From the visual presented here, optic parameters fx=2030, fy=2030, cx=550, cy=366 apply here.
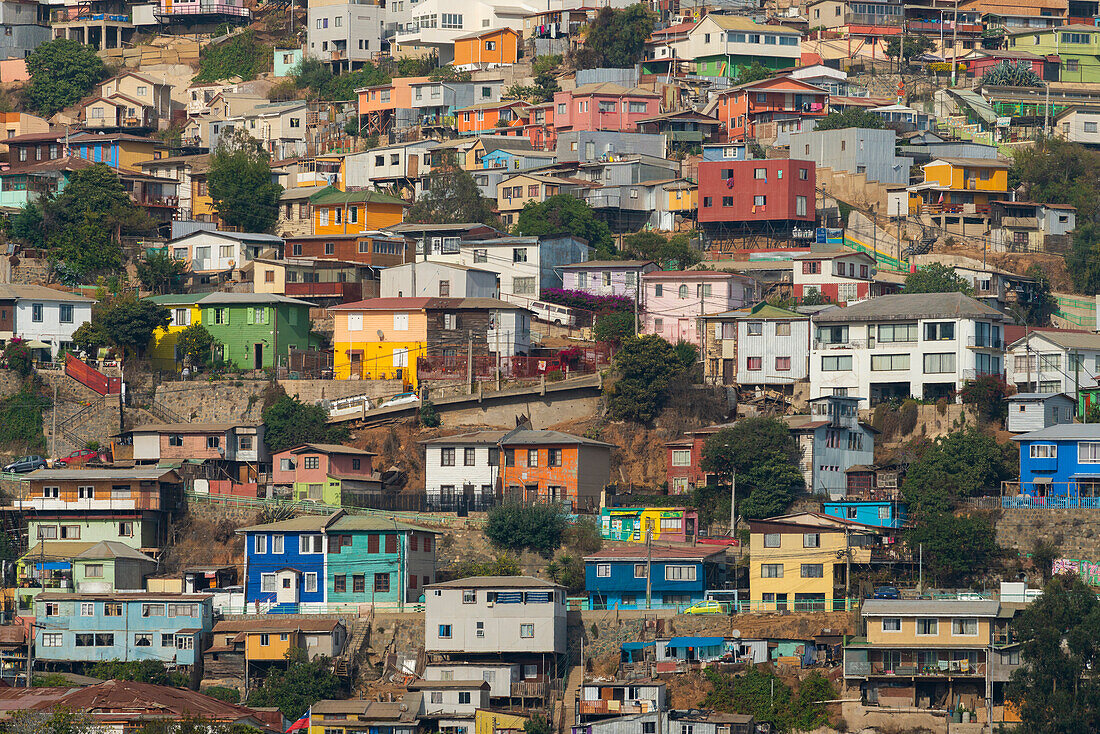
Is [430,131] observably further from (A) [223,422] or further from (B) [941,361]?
(B) [941,361]

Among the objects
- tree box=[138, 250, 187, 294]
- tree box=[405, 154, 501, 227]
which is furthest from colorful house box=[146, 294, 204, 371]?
tree box=[405, 154, 501, 227]

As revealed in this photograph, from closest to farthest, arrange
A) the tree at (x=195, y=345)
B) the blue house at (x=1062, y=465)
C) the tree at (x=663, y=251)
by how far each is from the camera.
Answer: the blue house at (x=1062, y=465)
the tree at (x=195, y=345)
the tree at (x=663, y=251)

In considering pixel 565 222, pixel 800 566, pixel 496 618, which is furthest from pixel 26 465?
pixel 800 566

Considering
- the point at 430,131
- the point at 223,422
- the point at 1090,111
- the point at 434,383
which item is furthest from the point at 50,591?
the point at 1090,111

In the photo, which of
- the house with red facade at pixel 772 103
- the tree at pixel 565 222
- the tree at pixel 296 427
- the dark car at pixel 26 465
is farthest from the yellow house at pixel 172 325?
the house with red facade at pixel 772 103

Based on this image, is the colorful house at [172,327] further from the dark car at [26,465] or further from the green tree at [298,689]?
the green tree at [298,689]

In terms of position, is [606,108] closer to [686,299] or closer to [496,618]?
[686,299]

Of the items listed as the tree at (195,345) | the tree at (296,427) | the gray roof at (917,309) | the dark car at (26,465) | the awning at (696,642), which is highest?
the gray roof at (917,309)
